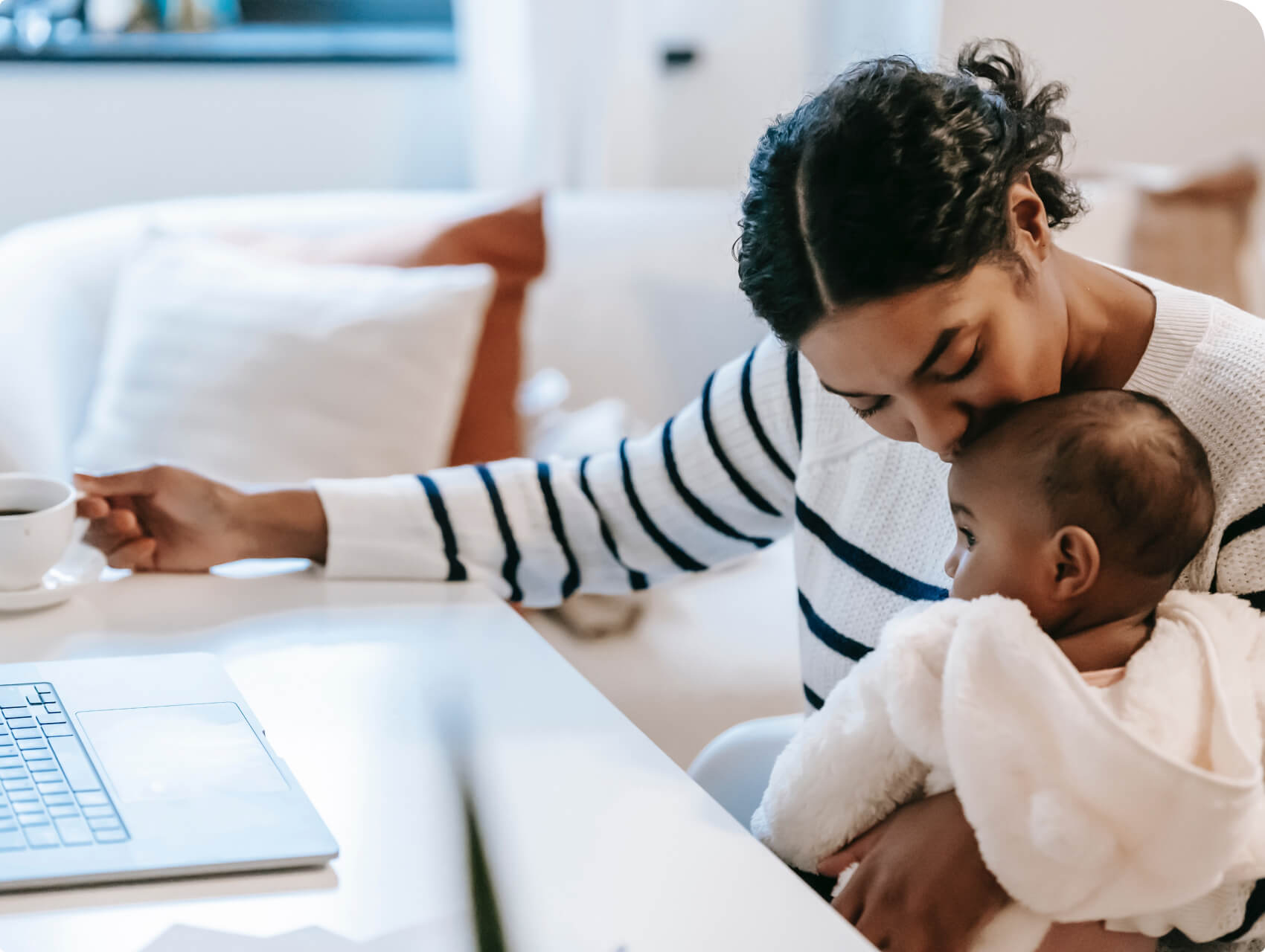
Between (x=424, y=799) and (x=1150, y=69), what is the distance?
2.53m

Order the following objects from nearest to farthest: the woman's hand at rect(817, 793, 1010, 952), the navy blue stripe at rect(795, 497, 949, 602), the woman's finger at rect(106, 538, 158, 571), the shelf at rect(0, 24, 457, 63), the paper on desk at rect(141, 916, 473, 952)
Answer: the paper on desk at rect(141, 916, 473, 952) < the woman's hand at rect(817, 793, 1010, 952) < the navy blue stripe at rect(795, 497, 949, 602) < the woman's finger at rect(106, 538, 158, 571) < the shelf at rect(0, 24, 457, 63)

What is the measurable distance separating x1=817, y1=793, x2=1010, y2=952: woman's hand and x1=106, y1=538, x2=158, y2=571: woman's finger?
2.10 feet

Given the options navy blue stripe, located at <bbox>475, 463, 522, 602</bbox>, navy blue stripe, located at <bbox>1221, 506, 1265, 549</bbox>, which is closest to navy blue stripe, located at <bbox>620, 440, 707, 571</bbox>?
navy blue stripe, located at <bbox>475, 463, 522, 602</bbox>

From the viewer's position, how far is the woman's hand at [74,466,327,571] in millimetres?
1056

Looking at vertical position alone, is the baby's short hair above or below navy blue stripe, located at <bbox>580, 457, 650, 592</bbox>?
above

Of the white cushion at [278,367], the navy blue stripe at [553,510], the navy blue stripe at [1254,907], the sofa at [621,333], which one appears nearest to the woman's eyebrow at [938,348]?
the navy blue stripe at [1254,907]

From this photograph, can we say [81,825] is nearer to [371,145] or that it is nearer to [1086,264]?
[1086,264]

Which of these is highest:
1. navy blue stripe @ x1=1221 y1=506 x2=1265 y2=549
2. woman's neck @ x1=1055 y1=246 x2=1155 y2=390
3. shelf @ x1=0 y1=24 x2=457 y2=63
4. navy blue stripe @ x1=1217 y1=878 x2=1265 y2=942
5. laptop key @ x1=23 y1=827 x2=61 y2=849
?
shelf @ x1=0 y1=24 x2=457 y2=63

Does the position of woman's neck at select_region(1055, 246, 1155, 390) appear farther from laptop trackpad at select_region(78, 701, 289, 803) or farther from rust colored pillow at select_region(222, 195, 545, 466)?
rust colored pillow at select_region(222, 195, 545, 466)

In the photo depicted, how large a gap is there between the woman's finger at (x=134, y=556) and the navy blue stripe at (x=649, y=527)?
0.42 meters

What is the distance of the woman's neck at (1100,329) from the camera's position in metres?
0.84

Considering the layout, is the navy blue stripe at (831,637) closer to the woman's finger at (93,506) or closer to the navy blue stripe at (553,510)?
the navy blue stripe at (553,510)

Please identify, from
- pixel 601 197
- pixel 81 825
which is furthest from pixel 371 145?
pixel 81 825

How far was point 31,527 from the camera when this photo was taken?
952 millimetres
